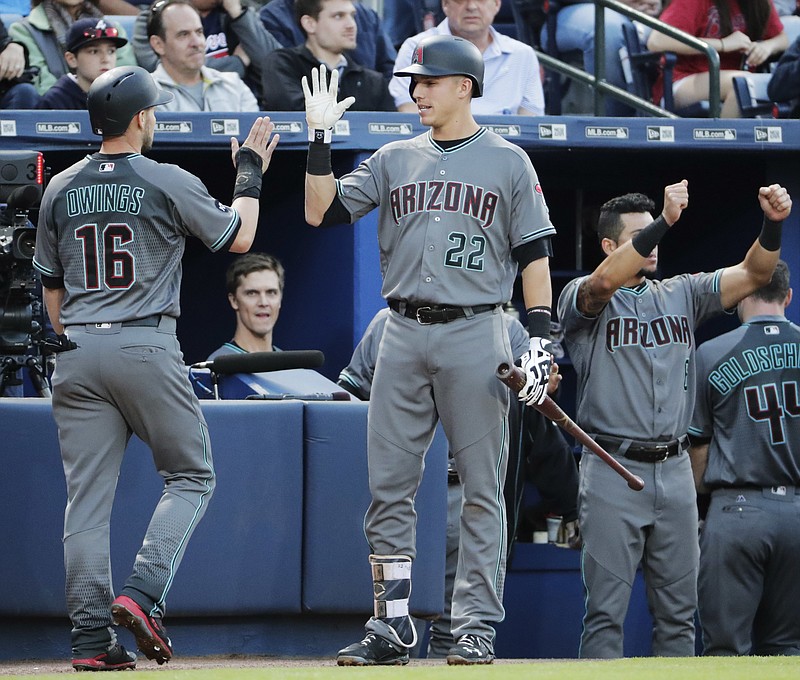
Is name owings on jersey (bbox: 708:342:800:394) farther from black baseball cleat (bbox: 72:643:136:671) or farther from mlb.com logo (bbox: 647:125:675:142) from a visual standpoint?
→ black baseball cleat (bbox: 72:643:136:671)

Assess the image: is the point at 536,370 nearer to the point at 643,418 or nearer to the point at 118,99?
the point at 643,418

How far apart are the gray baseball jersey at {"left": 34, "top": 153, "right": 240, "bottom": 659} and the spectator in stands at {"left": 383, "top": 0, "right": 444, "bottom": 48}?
4.71 m

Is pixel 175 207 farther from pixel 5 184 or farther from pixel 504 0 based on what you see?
pixel 504 0

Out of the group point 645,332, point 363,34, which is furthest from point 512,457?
point 363,34

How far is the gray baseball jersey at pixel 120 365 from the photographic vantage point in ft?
15.2

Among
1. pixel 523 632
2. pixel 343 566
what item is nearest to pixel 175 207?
pixel 343 566

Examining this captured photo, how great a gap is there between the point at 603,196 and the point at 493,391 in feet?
13.6

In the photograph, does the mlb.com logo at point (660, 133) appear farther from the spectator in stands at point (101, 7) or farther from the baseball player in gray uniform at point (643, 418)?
the spectator in stands at point (101, 7)

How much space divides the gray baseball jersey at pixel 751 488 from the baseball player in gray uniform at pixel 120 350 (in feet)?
8.51

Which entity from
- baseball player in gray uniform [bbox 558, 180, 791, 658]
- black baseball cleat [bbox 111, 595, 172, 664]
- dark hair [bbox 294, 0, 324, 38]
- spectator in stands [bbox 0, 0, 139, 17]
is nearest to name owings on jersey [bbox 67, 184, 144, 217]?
black baseball cleat [bbox 111, 595, 172, 664]

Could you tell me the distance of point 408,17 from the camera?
943 centimetres

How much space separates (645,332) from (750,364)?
73cm

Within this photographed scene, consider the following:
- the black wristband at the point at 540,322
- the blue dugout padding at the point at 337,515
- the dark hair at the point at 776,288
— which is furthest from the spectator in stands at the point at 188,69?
the black wristband at the point at 540,322

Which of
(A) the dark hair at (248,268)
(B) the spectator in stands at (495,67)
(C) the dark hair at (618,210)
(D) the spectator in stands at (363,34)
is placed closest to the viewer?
(C) the dark hair at (618,210)
